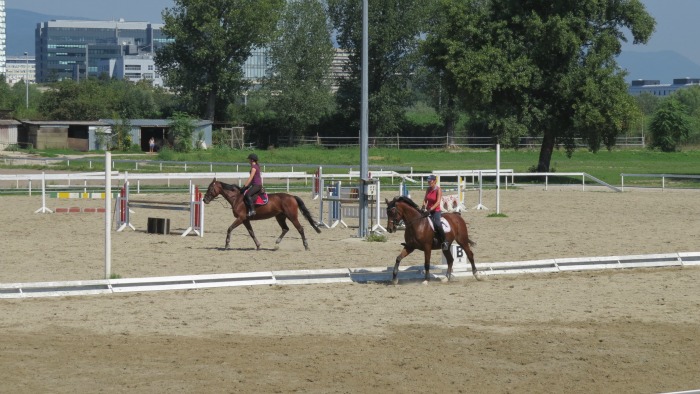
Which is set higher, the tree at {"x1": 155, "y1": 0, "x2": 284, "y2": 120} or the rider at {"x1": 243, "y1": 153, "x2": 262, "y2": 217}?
the tree at {"x1": 155, "y1": 0, "x2": 284, "y2": 120}

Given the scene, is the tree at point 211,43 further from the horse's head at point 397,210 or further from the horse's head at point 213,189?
the horse's head at point 397,210

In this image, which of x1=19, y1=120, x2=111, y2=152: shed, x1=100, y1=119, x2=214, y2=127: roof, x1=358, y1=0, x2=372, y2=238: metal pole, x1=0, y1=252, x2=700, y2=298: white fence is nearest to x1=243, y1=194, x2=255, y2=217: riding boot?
x1=358, y1=0, x2=372, y2=238: metal pole

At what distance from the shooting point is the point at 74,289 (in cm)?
1667

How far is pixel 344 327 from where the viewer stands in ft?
47.2

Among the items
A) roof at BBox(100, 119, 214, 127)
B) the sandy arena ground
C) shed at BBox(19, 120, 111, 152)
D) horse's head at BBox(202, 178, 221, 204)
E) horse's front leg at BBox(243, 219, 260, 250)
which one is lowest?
the sandy arena ground

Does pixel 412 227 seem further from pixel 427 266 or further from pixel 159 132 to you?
pixel 159 132

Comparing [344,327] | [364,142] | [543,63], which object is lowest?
[344,327]

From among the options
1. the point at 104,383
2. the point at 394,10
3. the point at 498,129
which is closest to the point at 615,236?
the point at 104,383

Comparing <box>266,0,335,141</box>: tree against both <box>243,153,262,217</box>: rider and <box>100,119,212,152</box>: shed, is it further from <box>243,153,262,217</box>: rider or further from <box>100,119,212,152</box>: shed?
<box>243,153,262,217</box>: rider

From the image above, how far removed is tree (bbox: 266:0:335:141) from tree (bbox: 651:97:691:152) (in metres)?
27.2

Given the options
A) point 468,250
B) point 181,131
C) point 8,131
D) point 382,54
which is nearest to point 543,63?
point 181,131

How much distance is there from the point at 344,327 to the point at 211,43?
7492cm

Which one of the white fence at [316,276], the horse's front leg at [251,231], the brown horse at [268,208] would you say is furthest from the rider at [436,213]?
the horse's front leg at [251,231]

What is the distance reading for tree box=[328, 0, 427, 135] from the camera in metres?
88.3
